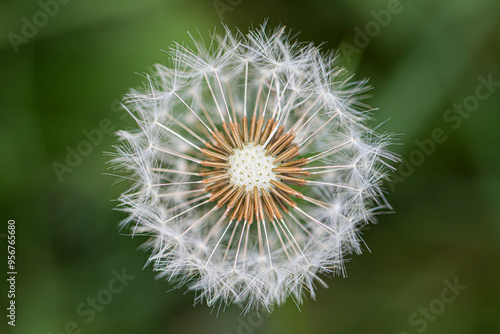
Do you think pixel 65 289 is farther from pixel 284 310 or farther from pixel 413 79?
pixel 413 79

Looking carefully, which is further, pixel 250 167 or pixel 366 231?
pixel 366 231

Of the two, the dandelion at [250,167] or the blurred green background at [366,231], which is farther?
the blurred green background at [366,231]

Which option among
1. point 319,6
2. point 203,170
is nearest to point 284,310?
point 203,170

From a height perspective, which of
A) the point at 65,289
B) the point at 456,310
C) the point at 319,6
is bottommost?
the point at 456,310

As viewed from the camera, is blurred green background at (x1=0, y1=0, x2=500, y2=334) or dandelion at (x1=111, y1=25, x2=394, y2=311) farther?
blurred green background at (x1=0, y1=0, x2=500, y2=334)

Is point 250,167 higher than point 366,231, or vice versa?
point 250,167
